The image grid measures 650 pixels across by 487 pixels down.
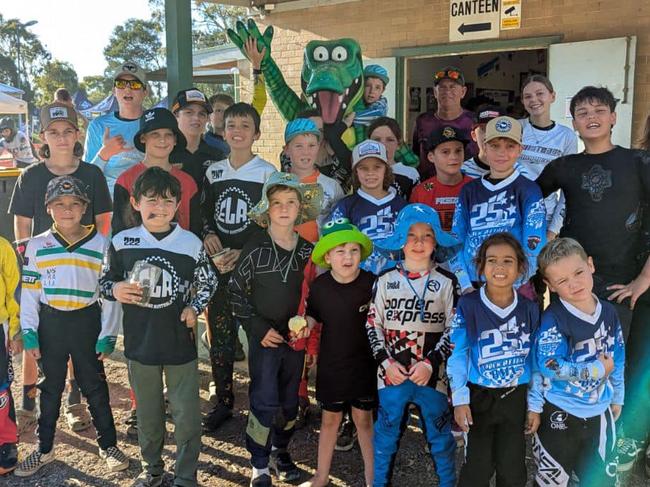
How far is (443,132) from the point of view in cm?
348

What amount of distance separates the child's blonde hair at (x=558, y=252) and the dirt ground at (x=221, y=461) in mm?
1281

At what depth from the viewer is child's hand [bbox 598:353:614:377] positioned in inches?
98.0

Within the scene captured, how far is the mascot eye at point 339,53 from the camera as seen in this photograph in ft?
14.9

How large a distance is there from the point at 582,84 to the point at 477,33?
1402 mm

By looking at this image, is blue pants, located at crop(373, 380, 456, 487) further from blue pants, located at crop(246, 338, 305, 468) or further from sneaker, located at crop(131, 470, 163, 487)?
sneaker, located at crop(131, 470, 163, 487)

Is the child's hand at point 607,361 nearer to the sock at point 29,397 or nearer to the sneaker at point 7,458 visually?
the sneaker at point 7,458

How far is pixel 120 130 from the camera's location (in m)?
4.23

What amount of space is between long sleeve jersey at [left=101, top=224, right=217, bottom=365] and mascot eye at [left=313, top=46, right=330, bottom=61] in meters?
2.19

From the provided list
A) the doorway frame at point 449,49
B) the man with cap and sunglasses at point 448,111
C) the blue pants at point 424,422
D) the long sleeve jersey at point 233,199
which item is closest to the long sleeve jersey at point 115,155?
the long sleeve jersey at point 233,199

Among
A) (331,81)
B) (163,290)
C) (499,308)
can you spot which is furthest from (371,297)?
(331,81)

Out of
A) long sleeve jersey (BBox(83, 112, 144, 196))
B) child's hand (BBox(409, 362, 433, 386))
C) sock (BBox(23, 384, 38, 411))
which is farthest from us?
long sleeve jersey (BBox(83, 112, 144, 196))

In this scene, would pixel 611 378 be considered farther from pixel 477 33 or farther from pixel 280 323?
pixel 477 33

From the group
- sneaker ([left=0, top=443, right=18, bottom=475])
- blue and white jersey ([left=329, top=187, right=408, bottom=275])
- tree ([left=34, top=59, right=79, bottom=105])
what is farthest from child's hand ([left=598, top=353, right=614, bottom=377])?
tree ([left=34, top=59, right=79, bottom=105])

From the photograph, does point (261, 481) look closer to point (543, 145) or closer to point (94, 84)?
point (543, 145)
